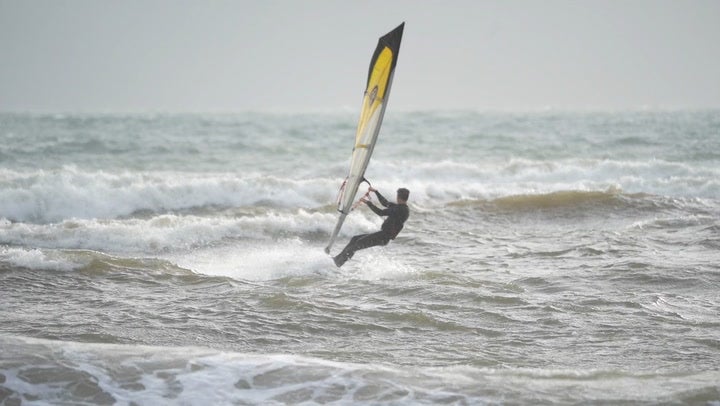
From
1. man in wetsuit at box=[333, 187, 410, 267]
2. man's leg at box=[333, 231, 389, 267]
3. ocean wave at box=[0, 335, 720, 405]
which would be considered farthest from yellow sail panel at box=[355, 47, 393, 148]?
ocean wave at box=[0, 335, 720, 405]

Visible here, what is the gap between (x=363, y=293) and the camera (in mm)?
8766

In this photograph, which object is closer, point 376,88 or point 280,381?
point 280,381

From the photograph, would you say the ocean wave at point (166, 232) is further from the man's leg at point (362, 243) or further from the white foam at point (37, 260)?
the man's leg at point (362, 243)

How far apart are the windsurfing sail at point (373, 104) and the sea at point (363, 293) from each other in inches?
48.2

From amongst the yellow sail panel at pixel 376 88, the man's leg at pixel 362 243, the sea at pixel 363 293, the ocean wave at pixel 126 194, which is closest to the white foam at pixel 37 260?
the sea at pixel 363 293

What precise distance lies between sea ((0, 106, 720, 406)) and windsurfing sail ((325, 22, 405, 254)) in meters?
1.22

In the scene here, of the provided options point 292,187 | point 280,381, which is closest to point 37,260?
point 280,381

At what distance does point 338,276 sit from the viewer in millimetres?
9633

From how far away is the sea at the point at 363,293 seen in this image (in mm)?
5852

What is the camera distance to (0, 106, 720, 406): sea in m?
5.85

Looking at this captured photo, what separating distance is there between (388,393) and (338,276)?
156 inches

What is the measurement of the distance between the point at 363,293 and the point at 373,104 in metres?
1.98

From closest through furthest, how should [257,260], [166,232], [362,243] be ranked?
[362,243] < [257,260] < [166,232]

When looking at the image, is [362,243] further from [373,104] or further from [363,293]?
[373,104]
